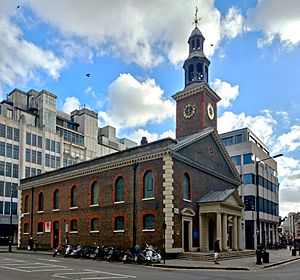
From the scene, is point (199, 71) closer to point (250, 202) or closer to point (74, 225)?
point (74, 225)

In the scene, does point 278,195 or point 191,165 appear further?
point 278,195

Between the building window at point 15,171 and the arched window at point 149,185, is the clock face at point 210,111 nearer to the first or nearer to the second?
the arched window at point 149,185

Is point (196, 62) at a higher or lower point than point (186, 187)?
higher

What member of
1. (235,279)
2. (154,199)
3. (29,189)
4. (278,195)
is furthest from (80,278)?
(278,195)

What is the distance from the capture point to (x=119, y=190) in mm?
36281

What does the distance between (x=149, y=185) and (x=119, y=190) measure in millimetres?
3809

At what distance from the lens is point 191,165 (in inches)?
1403

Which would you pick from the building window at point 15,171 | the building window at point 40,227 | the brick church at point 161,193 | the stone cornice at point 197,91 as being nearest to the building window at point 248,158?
the brick church at point 161,193

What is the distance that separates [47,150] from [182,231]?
49.3 meters

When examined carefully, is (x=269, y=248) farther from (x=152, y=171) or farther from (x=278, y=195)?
(x=152, y=171)

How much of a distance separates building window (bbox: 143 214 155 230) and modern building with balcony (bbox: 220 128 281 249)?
887 inches

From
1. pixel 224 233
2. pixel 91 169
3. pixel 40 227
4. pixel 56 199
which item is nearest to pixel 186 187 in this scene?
pixel 224 233

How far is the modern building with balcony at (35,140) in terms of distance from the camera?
225ft

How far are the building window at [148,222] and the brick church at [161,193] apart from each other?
0.26ft
